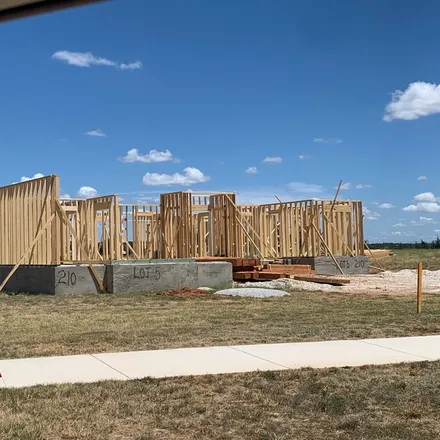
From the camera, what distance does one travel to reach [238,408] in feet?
18.1

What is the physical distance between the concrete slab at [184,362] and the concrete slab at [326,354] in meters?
0.27

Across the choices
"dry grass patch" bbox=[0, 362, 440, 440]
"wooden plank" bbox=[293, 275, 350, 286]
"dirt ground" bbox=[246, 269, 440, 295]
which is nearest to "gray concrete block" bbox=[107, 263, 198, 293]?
"dirt ground" bbox=[246, 269, 440, 295]

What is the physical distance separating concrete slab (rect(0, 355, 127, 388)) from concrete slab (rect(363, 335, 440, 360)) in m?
3.89

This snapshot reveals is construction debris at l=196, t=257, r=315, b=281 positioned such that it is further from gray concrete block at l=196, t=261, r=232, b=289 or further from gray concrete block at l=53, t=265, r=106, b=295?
gray concrete block at l=53, t=265, r=106, b=295

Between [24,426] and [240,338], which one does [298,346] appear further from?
[24,426]

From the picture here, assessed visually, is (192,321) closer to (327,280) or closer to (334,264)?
(327,280)

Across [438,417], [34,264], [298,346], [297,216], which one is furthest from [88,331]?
[297,216]

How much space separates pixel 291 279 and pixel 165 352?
1461cm

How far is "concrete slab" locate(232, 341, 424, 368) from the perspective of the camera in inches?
294

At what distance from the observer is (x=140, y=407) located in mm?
5523

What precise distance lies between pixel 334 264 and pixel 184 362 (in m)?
23.4

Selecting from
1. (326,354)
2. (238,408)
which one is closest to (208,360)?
(326,354)

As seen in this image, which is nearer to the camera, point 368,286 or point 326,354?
point 326,354

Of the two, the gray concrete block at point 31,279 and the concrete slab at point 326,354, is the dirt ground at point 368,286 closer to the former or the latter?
the gray concrete block at point 31,279
